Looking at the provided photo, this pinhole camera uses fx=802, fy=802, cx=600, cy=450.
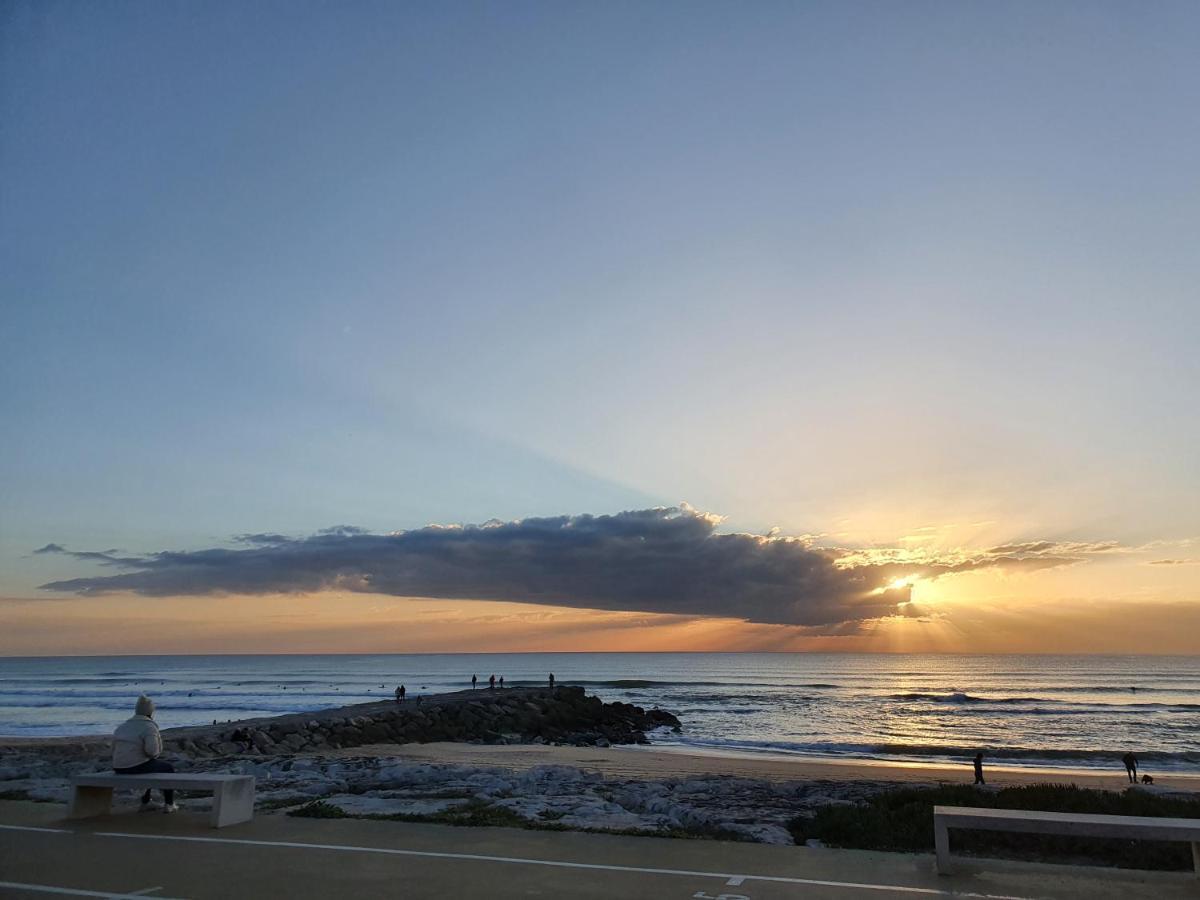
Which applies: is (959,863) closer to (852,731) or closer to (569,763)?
(569,763)

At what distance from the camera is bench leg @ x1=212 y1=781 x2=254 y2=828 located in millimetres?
8422

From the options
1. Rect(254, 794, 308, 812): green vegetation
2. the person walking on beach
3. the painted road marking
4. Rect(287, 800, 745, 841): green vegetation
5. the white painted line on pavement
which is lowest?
Rect(254, 794, 308, 812): green vegetation

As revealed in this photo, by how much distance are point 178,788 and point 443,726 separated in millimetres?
27787

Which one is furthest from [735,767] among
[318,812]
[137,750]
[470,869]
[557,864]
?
[470,869]

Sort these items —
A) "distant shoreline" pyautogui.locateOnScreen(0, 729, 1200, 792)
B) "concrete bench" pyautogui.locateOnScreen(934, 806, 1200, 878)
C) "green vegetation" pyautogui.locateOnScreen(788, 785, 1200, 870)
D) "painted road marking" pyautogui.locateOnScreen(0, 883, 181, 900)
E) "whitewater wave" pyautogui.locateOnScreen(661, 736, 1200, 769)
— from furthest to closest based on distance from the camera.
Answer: "whitewater wave" pyautogui.locateOnScreen(661, 736, 1200, 769) → "distant shoreline" pyautogui.locateOnScreen(0, 729, 1200, 792) → "green vegetation" pyautogui.locateOnScreen(788, 785, 1200, 870) → "concrete bench" pyautogui.locateOnScreen(934, 806, 1200, 878) → "painted road marking" pyautogui.locateOnScreen(0, 883, 181, 900)

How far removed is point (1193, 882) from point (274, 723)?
29.2 m

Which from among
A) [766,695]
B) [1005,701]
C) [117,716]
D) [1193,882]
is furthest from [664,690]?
[1193,882]

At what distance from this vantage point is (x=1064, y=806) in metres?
11.0

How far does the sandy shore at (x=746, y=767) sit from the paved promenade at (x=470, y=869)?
39.7ft

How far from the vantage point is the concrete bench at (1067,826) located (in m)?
6.29

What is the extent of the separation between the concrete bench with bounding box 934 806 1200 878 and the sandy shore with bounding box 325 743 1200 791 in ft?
42.9

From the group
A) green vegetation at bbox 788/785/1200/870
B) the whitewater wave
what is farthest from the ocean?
green vegetation at bbox 788/785/1200/870

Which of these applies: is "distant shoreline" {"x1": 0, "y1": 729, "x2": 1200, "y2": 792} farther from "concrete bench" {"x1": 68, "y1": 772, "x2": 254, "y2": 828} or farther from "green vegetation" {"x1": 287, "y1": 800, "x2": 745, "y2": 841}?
"concrete bench" {"x1": 68, "y1": 772, "x2": 254, "y2": 828}

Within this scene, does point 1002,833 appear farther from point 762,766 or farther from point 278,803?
point 762,766
